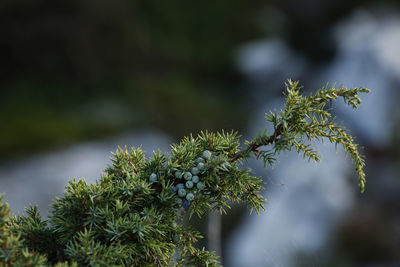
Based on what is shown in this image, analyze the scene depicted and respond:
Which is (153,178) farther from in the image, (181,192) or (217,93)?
(217,93)

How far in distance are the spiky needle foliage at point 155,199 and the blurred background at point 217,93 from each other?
6.67 feet

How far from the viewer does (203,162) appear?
0.59m

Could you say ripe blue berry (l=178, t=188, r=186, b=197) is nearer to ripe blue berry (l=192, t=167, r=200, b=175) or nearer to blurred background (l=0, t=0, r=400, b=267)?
ripe blue berry (l=192, t=167, r=200, b=175)

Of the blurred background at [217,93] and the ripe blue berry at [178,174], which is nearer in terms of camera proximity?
the ripe blue berry at [178,174]

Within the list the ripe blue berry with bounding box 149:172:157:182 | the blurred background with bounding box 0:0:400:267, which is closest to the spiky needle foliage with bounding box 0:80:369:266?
the ripe blue berry with bounding box 149:172:157:182

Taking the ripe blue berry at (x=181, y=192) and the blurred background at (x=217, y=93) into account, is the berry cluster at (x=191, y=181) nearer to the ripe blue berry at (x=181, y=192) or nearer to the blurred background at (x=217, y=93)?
the ripe blue berry at (x=181, y=192)

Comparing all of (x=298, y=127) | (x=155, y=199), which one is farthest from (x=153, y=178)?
(x=298, y=127)

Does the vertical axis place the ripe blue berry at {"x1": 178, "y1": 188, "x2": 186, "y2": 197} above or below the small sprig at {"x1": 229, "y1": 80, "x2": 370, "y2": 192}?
below

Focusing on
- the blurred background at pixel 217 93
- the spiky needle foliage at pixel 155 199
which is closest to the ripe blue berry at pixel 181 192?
the spiky needle foliage at pixel 155 199

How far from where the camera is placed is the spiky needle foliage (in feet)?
1.78

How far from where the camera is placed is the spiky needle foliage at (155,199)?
543 mm

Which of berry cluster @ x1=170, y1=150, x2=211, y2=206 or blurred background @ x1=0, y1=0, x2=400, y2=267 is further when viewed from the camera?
blurred background @ x1=0, y1=0, x2=400, y2=267

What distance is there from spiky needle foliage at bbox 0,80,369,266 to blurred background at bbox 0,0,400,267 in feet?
6.67

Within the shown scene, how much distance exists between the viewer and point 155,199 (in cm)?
59
